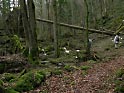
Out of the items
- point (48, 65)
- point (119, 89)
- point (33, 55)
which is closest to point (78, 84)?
point (119, 89)

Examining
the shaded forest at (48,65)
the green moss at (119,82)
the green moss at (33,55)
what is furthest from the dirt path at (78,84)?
the green moss at (33,55)

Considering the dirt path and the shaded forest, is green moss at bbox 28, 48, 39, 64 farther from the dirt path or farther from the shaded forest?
the dirt path

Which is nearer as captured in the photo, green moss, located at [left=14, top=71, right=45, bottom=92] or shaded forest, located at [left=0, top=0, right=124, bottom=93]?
green moss, located at [left=14, top=71, right=45, bottom=92]

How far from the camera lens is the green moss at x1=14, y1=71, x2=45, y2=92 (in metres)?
10.6

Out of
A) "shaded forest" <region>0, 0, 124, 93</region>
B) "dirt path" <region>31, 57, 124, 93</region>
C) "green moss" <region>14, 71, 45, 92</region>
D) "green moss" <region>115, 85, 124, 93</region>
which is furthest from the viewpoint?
"shaded forest" <region>0, 0, 124, 93</region>

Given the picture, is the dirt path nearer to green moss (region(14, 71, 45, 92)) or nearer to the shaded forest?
the shaded forest

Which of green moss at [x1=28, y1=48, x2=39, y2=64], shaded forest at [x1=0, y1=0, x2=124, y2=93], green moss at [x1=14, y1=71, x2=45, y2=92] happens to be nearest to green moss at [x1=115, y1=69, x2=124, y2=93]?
shaded forest at [x1=0, y1=0, x2=124, y2=93]

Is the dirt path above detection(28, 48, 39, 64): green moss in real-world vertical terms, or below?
below

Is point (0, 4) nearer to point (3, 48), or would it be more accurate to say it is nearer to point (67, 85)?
point (3, 48)

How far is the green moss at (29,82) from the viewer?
10.6 m

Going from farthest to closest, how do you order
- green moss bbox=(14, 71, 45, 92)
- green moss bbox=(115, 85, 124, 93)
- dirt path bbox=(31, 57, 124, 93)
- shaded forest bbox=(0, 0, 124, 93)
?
shaded forest bbox=(0, 0, 124, 93) → green moss bbox=(14, 71, 45, 92) → dirt path bbox=(31, 57, 124, 93) → green moss bbox=(115, 85, 124, 93)

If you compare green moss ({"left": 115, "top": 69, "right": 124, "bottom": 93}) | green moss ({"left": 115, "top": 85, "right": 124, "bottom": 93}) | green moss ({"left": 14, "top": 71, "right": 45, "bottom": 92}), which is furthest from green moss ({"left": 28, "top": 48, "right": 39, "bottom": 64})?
green moss ({"left": 115, "top": 85, "right": 124, "bottom": 93})

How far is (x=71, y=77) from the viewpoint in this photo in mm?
13008

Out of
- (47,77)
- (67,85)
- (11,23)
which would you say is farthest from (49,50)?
(67,85)
